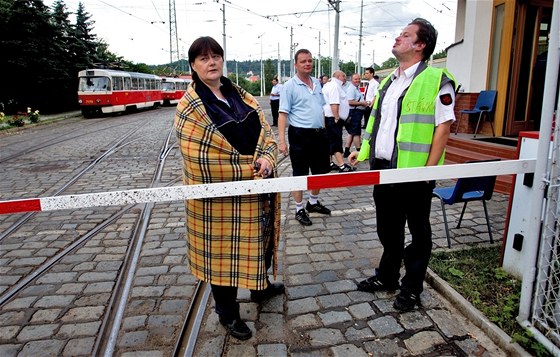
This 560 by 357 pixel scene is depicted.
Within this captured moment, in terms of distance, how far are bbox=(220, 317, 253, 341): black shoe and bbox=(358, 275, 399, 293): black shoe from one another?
108 cm

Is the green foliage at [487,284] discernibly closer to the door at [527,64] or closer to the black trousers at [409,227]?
the black trousers at [409,227]

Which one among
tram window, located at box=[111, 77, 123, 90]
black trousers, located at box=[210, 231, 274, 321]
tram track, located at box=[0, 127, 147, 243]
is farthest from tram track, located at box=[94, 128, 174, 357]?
tram window, located at box=[111, 77, 123, 90]

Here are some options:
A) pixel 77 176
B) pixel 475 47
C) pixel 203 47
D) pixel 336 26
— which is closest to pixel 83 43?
pixel 336 26

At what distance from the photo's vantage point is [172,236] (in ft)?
15.9

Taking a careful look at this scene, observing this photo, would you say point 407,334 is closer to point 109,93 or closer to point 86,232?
point 86,232

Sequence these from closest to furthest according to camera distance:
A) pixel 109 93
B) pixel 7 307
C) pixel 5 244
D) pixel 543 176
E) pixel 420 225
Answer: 1. pixel 543 176
2. pixel 420 225
3. pixel 7 307
4. pixel 5 244
5. pixel 109 93

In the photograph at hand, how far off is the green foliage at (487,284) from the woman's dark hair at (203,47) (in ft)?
8.59

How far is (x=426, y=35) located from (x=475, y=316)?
6.65 ft

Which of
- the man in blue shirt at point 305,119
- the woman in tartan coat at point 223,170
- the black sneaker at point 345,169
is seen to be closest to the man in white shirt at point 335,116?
the black sneaker at point 345,169

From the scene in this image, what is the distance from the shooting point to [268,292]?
3408mm

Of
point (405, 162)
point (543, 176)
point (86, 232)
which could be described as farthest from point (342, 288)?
point (86, 232)

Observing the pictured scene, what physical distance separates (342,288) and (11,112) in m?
27.0

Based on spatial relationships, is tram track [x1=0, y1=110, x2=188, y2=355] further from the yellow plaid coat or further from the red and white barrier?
the red and white barrier

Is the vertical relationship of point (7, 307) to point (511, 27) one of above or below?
below
